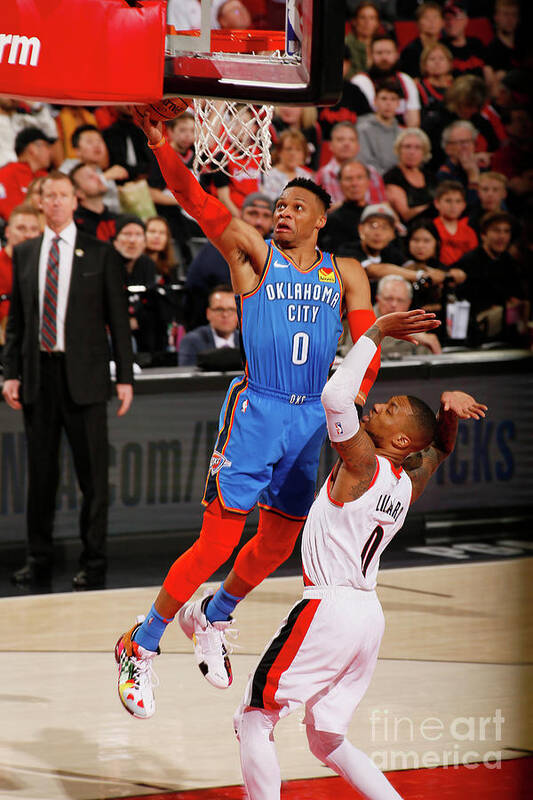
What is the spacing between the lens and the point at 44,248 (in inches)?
311

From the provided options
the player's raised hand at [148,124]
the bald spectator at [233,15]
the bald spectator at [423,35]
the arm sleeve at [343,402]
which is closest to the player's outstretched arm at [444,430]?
the arm sleeve at [343,402]

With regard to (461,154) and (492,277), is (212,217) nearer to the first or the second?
(492,277)

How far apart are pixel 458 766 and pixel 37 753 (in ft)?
5.47

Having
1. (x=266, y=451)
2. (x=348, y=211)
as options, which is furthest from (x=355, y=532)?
(x=348, y=211)

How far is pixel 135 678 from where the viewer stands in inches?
201

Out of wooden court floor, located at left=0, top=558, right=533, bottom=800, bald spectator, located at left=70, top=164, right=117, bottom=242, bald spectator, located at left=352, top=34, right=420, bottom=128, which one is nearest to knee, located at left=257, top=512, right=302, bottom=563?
wooden court floor, located at left=0, top=558, right=533, bottom=800

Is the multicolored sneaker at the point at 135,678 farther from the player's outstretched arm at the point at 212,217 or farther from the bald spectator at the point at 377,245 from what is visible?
the bald spectator at the point at 377,245

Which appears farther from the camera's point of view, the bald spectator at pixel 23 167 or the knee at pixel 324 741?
the bald spectator at pixel 23 167

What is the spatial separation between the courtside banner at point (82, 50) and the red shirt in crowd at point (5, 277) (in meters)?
4.69

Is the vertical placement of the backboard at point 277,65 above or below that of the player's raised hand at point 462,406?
above

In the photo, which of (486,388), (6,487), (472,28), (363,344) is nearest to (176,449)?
(6,487)

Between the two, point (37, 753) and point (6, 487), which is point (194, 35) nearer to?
point (37, 753)

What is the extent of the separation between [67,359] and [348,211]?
359cm

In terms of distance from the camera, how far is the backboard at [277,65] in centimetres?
446
